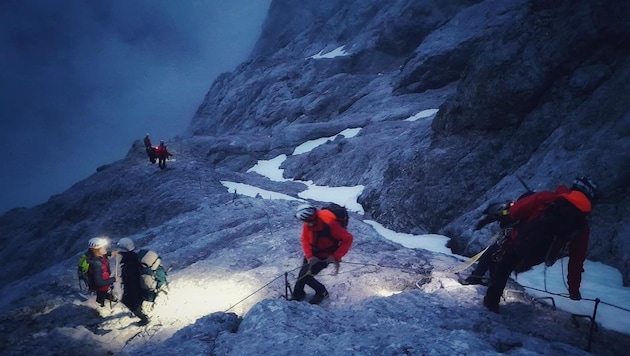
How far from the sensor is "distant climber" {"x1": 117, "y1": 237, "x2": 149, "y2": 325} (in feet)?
26.3

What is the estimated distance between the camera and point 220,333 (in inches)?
248

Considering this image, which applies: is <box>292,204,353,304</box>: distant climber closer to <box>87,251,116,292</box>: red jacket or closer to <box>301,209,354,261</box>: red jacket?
<box>301,209,354,261</box>: red jacket

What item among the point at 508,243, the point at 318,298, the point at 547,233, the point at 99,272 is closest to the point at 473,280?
the point at 508,243

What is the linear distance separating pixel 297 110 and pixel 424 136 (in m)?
31.7

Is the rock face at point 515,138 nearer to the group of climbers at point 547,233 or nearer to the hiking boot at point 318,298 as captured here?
the group of climbers at point 547,233

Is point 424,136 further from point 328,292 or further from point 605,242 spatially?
point 328,292

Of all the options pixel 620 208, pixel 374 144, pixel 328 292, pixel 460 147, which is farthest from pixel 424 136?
pixel 328 292

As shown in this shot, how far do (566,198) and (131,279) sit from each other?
9043 millimetres

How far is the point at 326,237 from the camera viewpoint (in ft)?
23.6

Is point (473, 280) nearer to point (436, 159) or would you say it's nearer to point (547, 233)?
point (547, 233)

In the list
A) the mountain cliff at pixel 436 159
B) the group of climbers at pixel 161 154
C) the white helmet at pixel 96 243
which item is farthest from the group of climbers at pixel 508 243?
the group of climbers at pixel 161 154

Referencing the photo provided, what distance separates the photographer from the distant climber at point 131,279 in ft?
26.3

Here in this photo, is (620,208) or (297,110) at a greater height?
(297,110)

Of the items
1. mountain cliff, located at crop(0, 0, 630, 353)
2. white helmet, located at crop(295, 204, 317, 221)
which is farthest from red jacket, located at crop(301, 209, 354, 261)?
mountain cliff, located at crop(0, 0, 630, 353)
